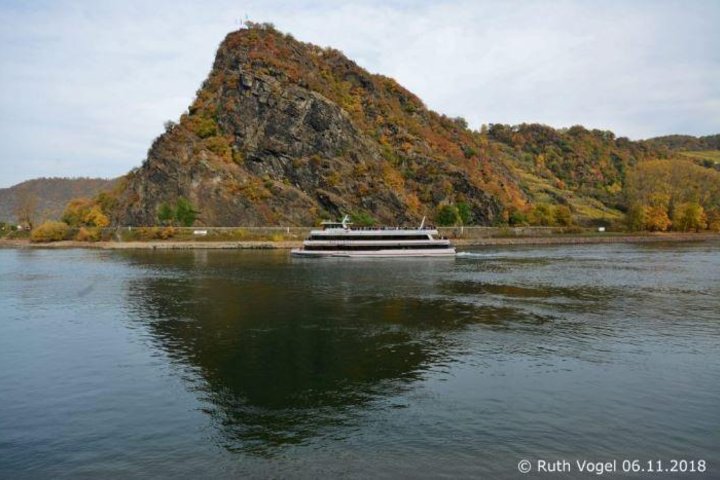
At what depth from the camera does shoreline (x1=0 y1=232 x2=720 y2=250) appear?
130738 millimetres

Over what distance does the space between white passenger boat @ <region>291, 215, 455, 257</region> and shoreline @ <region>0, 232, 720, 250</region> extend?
2566 cm

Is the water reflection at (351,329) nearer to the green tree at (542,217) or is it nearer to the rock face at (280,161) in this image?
the rock face at (280,161)

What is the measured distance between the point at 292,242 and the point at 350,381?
356 feet

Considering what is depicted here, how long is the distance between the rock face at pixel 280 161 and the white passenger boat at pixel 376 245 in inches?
1502

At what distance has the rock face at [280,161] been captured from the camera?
144000mm

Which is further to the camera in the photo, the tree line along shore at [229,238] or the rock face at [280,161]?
the rock face at [280,161]

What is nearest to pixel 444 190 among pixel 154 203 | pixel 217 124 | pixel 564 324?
pixel 217 124

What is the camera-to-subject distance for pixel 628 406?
24.7m

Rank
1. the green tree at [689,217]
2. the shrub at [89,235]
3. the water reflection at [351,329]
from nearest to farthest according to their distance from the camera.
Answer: the water reflection at [351,329] < the shrub at [89,235] < the green tree at [689,217]

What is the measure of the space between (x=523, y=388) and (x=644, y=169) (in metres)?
193

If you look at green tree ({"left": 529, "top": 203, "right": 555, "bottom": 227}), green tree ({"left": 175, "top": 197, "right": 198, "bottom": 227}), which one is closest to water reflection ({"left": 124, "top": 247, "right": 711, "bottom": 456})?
green tree ({"left": 175, "top": 197, "right": 198, "bottom": 227})

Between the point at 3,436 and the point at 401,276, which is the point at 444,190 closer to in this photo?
the point at 401,276

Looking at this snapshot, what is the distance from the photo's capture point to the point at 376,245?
107688 mm

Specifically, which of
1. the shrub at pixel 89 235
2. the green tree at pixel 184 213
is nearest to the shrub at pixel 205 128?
the green tree at pixel 184 213
